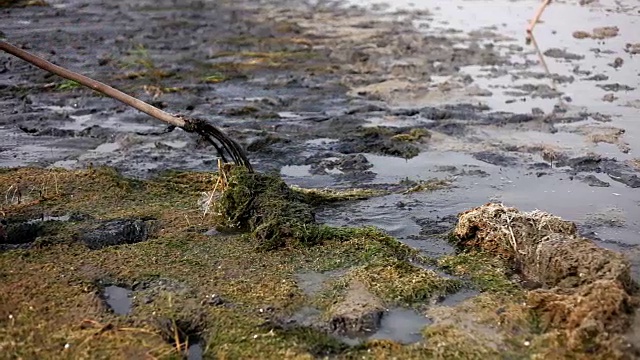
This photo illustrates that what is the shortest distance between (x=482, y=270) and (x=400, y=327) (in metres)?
1.08

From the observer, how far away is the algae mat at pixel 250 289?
4148mm

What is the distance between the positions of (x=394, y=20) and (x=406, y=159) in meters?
10.3

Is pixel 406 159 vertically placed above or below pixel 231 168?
below

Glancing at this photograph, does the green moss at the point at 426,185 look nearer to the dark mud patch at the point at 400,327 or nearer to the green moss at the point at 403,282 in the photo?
the green moss at the point at 403,282

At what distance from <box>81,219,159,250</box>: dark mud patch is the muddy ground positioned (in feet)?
2.67

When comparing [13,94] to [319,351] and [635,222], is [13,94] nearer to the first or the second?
[319,351]

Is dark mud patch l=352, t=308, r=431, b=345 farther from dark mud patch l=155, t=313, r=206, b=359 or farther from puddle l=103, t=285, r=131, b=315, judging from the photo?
puddle l=103, t=285, r=131, b=315

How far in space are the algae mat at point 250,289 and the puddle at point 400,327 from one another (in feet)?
0.13

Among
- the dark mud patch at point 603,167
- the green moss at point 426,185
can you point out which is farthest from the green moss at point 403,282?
the dark mud patch at point 603,167

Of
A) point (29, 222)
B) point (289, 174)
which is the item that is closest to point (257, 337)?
point (29, 222)

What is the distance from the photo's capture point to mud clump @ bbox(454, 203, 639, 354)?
13.5ft

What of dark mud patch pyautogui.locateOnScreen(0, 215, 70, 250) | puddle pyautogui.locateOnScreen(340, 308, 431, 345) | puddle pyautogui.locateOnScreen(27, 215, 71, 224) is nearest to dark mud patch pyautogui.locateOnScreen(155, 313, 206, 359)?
puddle pyautogui.locateOnScreen(340, 308, 431, 345)

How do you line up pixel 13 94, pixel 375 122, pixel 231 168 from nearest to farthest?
pixel 231 168
pixel 375 122
pixel 13 94

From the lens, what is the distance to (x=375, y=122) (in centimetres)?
973
